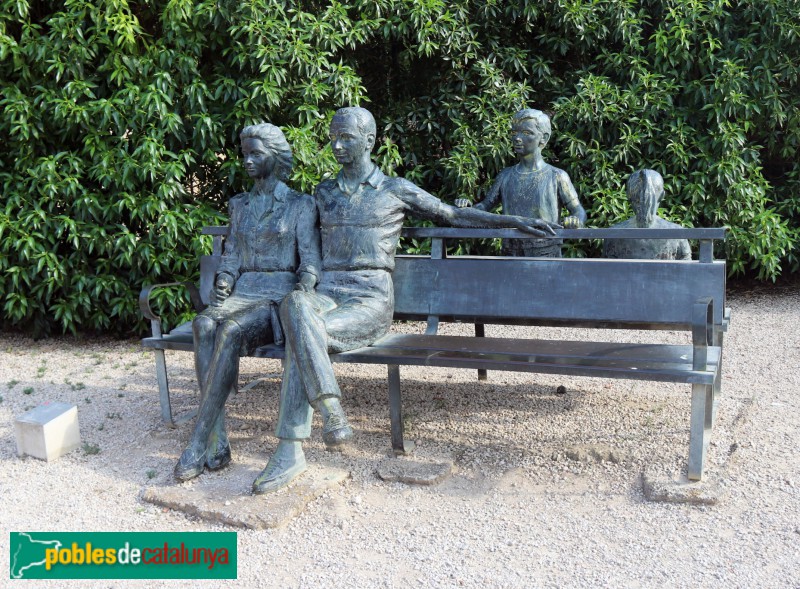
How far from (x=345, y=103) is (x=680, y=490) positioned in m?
4.73

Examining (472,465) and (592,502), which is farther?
(472,465)

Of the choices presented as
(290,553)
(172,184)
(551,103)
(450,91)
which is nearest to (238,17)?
(172,184)

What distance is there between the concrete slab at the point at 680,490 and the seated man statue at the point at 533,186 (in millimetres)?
1801

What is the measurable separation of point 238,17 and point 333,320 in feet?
12.0

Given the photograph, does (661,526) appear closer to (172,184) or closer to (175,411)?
(175,411)

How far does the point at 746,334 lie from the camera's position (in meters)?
7.39

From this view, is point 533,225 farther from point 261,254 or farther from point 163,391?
point 163,391

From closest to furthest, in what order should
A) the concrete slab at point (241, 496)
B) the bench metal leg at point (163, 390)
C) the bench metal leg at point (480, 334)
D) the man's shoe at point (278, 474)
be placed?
1. the concrete slab at point (241, 496)
2. the man's shoe at point (278, 474)
3. the bench metal leg at point (163, 390)
4. the bench metal leg at point (480, 334)

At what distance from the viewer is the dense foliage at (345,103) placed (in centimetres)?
675

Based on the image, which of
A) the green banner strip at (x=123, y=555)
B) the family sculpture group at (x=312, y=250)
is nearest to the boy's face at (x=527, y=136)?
the family sculpture group at (x=312, y=250)

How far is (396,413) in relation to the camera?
169 inches

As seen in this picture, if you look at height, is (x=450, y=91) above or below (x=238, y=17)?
below

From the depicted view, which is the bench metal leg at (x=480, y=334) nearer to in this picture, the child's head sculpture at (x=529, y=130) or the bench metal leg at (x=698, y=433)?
the child's head sculpture at (x=529, y=130)

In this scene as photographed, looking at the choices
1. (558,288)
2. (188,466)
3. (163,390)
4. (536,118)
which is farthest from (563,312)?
(163,390)
